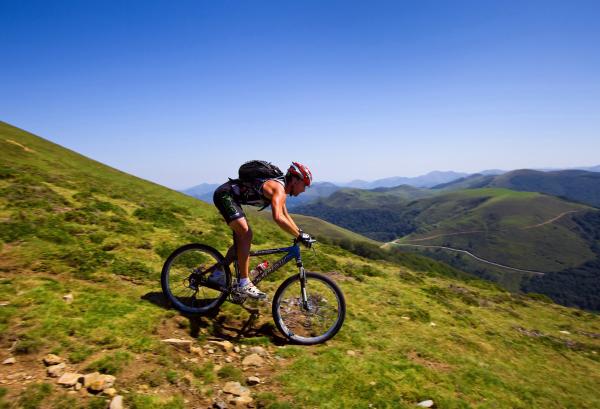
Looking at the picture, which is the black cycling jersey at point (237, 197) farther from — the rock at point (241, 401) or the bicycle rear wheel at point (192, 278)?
the rock at point (241, 401)

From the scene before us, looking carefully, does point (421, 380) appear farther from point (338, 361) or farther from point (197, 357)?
point (197, 357)

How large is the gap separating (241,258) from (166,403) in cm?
344

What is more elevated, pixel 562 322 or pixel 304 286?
pixel 304 286

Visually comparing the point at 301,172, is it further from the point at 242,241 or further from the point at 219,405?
the point at 219,405

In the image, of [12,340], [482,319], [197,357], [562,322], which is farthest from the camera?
[562,322]

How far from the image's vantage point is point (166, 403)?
565cm

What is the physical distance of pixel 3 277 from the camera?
27.3 feet

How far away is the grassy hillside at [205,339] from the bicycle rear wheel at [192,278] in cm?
37

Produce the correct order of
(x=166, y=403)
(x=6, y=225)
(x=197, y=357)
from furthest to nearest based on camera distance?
(x=6, y=225) < (x=197, y=357) < (x=166, y=403)

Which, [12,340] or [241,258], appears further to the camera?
[241,258]

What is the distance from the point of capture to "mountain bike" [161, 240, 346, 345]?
849 cm

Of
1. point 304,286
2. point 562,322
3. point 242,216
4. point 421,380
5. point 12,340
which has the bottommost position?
point 562,322

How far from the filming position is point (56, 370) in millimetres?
5797

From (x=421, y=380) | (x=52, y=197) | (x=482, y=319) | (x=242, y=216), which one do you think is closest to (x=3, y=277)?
(x=242, y=216)
